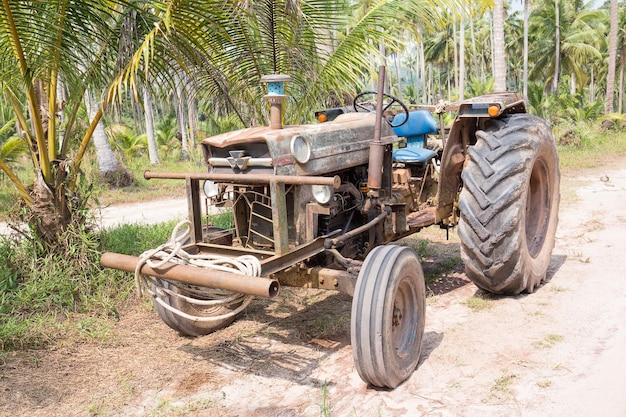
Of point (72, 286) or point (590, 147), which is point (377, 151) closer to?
point (72, 286)

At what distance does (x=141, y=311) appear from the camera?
508cm


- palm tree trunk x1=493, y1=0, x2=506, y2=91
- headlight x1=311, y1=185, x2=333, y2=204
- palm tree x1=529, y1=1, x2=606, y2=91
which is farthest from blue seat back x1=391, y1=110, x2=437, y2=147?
palm tree x1=529, y1=1, x2=606, y2=91

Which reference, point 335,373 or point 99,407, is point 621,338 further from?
point 99,407

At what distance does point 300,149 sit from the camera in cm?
383

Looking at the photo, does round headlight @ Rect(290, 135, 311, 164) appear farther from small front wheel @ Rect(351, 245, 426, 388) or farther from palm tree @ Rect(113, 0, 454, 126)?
palm tree @ Rect(113, 0, 454, 126)

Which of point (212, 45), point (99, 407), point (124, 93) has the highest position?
point (212, 45)

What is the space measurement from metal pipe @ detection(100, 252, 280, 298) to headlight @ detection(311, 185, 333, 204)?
2.99ft

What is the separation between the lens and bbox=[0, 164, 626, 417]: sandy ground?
3.28m

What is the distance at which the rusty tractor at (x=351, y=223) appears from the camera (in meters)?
3.40

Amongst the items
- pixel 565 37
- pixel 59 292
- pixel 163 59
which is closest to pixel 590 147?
pixel 163 59

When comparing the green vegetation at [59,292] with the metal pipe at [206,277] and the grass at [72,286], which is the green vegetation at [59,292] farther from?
the metal pipe at [206,277]

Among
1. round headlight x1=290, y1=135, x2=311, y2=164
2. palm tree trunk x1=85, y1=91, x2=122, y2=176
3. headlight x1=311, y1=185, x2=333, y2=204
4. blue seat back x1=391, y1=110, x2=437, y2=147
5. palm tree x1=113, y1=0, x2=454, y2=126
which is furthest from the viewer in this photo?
palm tree trunk x1=85, y1=91, x2=122, y2=176

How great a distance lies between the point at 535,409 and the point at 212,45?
15.8ft

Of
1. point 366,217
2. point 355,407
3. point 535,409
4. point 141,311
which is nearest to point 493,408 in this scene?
point 535,409
